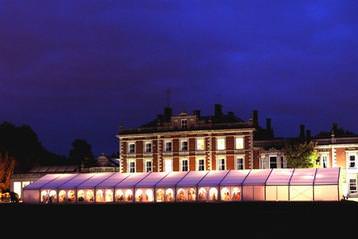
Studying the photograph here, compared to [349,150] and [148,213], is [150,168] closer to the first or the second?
[349,150]

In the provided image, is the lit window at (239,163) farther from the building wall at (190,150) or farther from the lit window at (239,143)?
the lit window at (239,143)

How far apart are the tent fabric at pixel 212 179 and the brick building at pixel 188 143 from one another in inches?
290

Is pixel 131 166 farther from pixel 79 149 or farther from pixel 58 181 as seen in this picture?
pixel 79 149

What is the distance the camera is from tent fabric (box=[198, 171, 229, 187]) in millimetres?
52562

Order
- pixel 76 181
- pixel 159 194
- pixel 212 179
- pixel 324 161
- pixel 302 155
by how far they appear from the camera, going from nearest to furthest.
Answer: pixel 212 179
pixel 159 194
pixel 76 181
pixel 302 155
pixel 324 161

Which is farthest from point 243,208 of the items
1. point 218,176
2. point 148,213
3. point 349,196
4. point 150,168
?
point 150,168

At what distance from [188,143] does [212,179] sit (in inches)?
427

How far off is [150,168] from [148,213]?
25996mm

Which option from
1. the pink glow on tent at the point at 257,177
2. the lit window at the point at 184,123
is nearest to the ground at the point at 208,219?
the pink glow on tent at the point at 257,177

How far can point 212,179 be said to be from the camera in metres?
53.1

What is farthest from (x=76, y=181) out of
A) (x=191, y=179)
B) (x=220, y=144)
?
(x=220, y=144)

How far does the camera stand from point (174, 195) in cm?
5356

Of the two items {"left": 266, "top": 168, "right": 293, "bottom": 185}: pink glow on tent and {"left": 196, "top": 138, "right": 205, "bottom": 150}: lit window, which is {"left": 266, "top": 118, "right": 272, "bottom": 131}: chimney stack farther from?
{"left": 266, "top": 168, "right": 293, "bottom": 185}: pink glow on tent

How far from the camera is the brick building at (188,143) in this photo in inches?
2422
